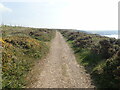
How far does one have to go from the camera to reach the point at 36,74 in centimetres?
973

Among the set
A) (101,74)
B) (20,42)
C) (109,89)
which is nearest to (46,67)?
(101,74)

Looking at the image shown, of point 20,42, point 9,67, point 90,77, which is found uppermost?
point 20,42

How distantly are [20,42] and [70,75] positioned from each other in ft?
31.7

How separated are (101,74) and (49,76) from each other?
3.82 m

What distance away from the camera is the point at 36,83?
326 inches

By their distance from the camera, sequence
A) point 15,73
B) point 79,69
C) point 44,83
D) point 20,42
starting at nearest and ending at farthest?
1. point 44,83
2. point 15,73
3. point 79,69
4. point 20,42

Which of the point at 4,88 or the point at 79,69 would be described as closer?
the point at 4,88

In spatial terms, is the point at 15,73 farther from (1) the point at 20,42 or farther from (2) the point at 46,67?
(1) the point at 20,42

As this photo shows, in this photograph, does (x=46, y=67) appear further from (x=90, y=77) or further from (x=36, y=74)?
(x=90, y=77)

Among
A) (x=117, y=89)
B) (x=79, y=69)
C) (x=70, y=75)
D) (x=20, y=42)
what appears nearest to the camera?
(x=117, y=89)

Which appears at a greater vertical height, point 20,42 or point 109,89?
point 20,42

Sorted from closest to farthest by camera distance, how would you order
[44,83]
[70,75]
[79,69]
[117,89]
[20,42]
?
[117,89] < [44,83] < [70,75] < [79,69] < [20,42]

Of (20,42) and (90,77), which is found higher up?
(20,42)

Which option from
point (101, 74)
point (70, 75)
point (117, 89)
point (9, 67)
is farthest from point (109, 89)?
point (9, 67)
